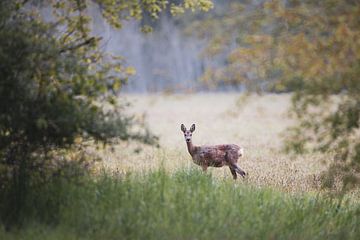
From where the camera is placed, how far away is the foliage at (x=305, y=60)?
8.07 m

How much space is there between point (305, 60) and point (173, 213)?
234 centimetres

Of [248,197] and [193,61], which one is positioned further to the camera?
[193,61]

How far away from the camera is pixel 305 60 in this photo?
26.5 ft

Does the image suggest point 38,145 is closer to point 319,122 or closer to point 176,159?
point 319,122

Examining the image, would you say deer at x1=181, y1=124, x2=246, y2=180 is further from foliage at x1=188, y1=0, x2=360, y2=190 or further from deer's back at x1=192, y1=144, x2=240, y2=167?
foliage at x1=188, y1=0, x2=360, y2=190

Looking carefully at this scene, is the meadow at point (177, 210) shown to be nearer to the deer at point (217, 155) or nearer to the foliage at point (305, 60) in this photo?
the foliage at point (305, 60)

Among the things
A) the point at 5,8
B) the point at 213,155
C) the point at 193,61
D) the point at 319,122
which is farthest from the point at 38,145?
the point at 193,61

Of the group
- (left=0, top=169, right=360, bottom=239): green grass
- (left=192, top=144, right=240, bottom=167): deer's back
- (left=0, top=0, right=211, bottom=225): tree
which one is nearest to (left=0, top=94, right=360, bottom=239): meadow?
(left=0, top=169, right=360, bottom=239): green grass

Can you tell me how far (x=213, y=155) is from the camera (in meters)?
12.4

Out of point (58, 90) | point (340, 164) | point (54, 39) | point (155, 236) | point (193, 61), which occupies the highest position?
point (193, 61)

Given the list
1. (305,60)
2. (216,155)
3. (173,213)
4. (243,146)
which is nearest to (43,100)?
(173,213)

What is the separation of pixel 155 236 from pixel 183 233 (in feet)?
1.03

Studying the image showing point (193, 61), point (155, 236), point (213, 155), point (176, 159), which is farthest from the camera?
point (193, 61)

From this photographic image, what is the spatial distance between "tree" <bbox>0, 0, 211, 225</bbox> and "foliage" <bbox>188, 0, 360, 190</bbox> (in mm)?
1258
